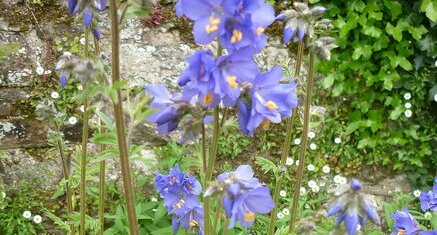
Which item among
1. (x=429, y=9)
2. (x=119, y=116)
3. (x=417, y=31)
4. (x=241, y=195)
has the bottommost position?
(x=241, y=195)

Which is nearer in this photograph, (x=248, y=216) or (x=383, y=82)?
(x=248, y=216)

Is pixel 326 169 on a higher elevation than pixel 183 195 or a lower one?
lower

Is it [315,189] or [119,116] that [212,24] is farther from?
[315,189]

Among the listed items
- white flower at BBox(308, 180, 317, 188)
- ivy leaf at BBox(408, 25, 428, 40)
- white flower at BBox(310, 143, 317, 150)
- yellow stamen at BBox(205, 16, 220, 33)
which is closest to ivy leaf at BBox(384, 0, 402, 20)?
ivy leaf at BBox(408, 25, 428, 40)

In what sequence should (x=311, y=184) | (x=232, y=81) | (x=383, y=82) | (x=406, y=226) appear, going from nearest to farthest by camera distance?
(x=232, y=81)
(x=406, y=226)
(x=311, y=184)
(x=383, y=82)

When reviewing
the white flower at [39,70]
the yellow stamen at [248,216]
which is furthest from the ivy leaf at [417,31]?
the yellow stamen at [248,216]

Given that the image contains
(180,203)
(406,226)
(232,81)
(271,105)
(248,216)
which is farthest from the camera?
(180,203)

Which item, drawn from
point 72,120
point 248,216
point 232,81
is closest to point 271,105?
point 232,81

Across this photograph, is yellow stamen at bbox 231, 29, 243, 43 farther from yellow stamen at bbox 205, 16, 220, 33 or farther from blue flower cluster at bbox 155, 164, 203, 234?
blue flower cluster at bbox 155, 164, 203, 234
